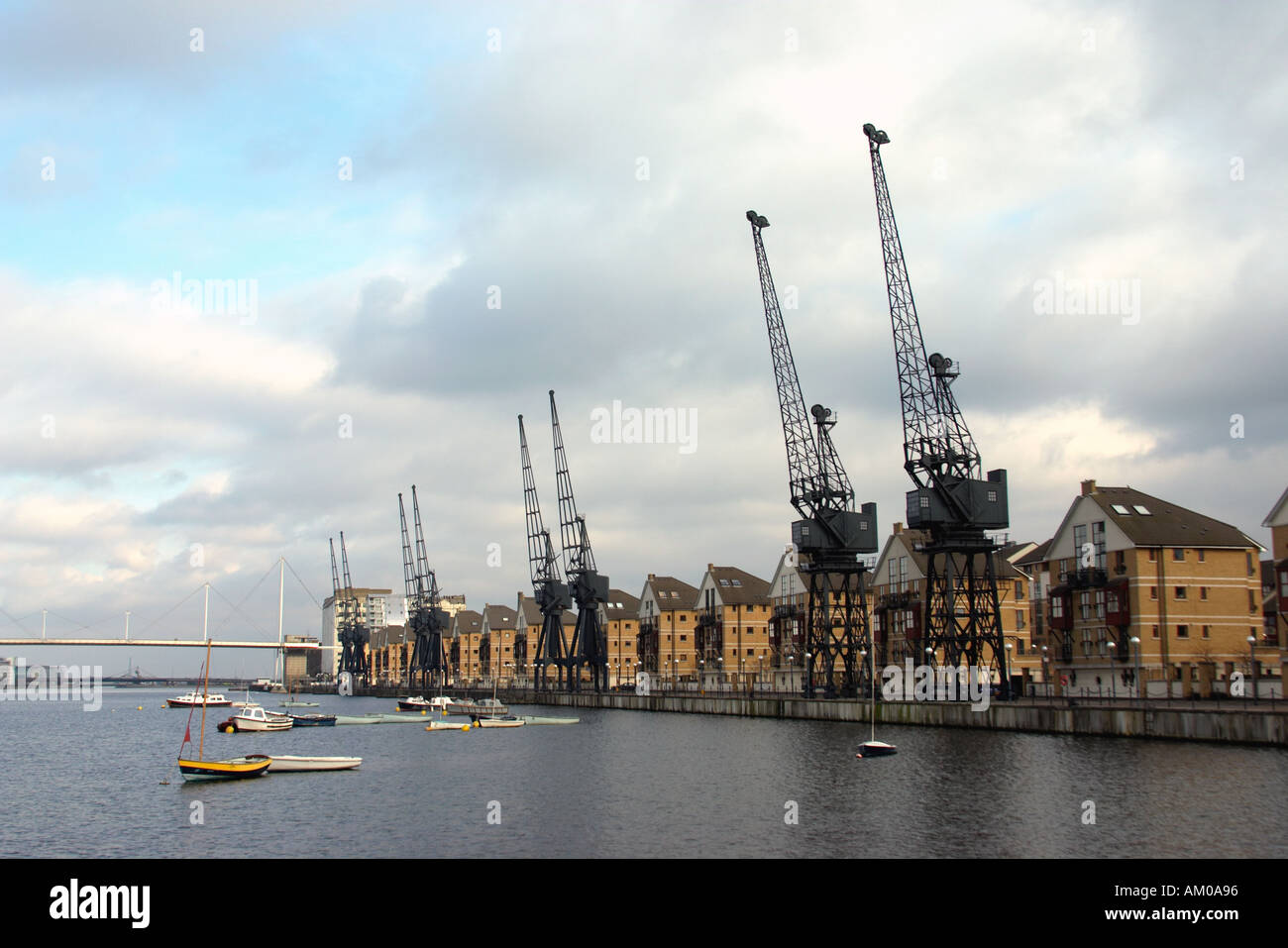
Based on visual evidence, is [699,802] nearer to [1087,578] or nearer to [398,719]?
[1087,578]

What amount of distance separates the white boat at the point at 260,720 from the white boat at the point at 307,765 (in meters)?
45.3

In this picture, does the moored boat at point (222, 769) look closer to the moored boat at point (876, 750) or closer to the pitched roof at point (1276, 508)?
the moored boat at point (876, 750)

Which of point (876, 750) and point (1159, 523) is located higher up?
point (1159, 523)

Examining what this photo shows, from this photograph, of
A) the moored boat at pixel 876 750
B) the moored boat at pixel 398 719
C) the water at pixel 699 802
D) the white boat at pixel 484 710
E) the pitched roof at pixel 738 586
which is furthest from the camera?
the pitched roof at pixel 738 586

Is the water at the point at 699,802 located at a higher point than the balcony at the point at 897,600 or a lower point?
lower

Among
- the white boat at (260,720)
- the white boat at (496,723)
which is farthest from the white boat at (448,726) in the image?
the white boat at (260,720)

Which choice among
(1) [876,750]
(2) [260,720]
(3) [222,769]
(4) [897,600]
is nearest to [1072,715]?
(1) [876,750]

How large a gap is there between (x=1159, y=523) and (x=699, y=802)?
5771cm

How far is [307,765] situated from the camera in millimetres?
68188

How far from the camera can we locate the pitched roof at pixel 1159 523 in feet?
289

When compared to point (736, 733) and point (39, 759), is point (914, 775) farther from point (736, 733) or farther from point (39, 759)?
point (39, 759)
